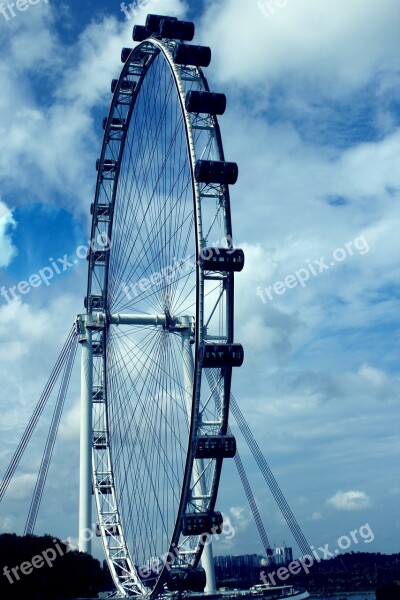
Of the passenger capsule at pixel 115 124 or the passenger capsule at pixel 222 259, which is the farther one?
the passenger capsule at pixel 115 124

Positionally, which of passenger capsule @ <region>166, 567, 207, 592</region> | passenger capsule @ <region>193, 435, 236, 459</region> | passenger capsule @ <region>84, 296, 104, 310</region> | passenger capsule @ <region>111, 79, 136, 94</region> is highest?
passenger capsule @ <region>111, 79, 136, 94</region>

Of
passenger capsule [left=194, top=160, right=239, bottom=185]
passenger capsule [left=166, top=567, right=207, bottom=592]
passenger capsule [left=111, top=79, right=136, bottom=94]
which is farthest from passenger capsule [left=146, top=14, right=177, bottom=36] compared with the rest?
passenger capsule [left=166, top=567, right=207, bottom=592]

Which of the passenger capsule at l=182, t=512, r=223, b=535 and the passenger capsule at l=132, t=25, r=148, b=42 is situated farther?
the passenger capsule at l=132, t=25, r=148, b=42

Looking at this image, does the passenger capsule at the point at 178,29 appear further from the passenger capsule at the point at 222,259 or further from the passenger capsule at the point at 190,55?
the passenger capsule at the point at 222,259

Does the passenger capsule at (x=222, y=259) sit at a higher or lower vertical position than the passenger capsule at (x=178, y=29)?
lower

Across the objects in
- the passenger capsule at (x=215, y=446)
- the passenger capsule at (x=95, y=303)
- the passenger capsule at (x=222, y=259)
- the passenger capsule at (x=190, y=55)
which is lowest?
the passenger capsule at (x=215, y=446)

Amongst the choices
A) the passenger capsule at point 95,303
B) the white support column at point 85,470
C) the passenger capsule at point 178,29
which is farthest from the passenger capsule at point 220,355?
the passenger capsule at point 95,303

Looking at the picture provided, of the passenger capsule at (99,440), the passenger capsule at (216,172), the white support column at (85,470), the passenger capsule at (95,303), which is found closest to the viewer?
the passenger capsule at (216,172)

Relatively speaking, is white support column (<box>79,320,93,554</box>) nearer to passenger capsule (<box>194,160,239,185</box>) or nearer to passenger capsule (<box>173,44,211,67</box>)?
passenger capsule (<box>194,160,239,185</box>)

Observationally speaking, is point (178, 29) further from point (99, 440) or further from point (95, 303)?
point (99, 440)

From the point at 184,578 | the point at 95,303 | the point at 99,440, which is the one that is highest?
the point at 95,303

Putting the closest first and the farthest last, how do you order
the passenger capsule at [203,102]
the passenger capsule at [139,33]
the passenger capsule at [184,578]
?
1. the passenger capsule at [203,102]
2. the passenger capsule at [184,578]
3. the passenger capsule at [139,33]

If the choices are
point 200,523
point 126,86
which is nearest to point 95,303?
point 126,86

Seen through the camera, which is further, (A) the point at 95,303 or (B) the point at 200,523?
(A) the point at 95,303
